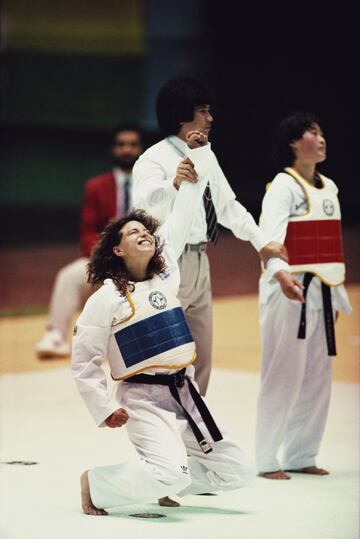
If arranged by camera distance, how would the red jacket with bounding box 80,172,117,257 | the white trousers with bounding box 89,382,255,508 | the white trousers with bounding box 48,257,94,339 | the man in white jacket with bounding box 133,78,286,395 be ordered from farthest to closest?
the white trousers with bounding box 48,257,94,339 < the red jacket with bounding box 80,172,117,257 < the man in white jacket with bounding box 133,78,286,395 < the white trousers with bounding box 89,382,255,508

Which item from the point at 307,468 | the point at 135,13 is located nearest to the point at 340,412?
the point at 307,468

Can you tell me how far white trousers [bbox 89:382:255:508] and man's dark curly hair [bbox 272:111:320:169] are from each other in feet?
3.38

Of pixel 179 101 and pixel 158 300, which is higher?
pixel 179 101

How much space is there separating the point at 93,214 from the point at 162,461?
3.82 metres

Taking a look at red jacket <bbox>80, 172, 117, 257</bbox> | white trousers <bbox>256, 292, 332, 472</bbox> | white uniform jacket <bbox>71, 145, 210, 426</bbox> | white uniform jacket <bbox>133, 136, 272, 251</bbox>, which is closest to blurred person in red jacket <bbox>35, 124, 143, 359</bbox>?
red jacket <bbox>80, 172, 117, 257</bbox>

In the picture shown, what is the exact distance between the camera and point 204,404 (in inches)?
151

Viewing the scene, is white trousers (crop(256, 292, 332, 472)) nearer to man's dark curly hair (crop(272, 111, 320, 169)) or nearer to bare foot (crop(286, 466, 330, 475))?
bare foot (crop(286, 466, 330, 475))

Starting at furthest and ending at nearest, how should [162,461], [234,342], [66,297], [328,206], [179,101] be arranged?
[66,297] < [234,342] < [328,206] < [179,101] < [162,461]

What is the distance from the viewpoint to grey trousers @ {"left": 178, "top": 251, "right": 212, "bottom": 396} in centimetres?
414

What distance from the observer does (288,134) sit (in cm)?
440

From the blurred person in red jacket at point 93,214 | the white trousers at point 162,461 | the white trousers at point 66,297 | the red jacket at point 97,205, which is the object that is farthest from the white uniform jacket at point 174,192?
the white trousers at point 66,297

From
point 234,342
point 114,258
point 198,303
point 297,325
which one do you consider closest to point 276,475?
point 297,325

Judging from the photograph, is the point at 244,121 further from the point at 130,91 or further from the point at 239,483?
the point at 130,91

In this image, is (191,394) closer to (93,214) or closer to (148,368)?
(148,368)
